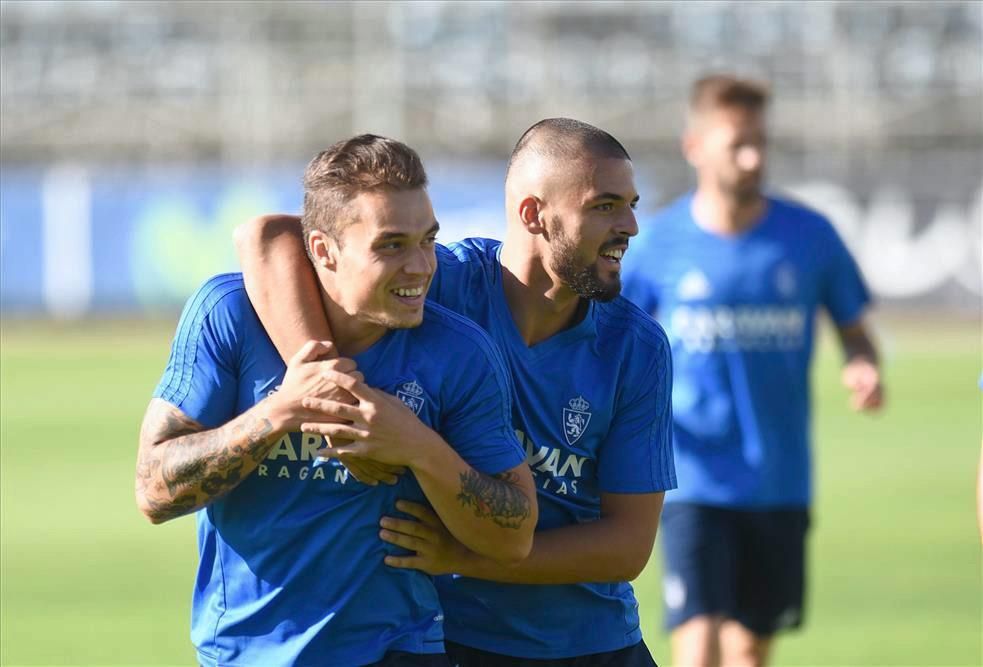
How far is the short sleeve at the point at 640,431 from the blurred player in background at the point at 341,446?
0.52 m

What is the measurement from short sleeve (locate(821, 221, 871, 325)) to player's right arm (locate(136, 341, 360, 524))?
158 inches

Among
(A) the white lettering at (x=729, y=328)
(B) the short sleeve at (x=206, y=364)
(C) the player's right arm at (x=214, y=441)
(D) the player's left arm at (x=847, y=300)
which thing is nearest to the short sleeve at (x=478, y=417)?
(C) the player's right arm at (x=214, y=441)

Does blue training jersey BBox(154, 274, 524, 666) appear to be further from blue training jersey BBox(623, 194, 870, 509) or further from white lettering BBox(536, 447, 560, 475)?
blue training jersey BBox(623, 194, 870, 509)

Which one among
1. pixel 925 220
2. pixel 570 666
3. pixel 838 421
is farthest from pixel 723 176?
pixel 925 220

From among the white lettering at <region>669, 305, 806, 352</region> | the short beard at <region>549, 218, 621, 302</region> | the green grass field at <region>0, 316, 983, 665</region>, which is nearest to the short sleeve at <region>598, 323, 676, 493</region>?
the short beard at <region>549, 218, 621, 302</region>

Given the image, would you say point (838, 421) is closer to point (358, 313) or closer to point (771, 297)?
point (771, 297)

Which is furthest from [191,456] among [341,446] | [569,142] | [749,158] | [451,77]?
[451,77]

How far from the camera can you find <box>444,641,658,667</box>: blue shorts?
4.47 m

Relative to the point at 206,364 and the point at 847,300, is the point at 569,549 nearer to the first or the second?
the point at 206,364

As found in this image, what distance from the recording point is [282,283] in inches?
158

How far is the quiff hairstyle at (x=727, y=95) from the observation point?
7.10m

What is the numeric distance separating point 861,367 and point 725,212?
922 millimetres

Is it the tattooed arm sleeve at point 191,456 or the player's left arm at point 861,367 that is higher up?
the player's left arm at point 861,367

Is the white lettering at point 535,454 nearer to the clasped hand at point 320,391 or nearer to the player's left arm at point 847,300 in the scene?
the clasped hand at point 320,391
